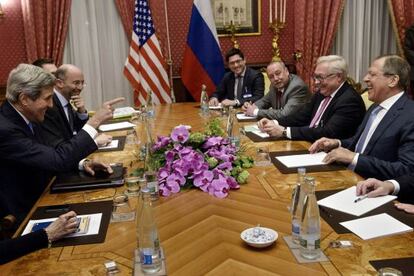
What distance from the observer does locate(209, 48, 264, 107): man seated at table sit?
4.92 m

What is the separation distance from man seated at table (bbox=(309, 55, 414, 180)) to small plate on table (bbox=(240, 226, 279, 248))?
991 millimetres

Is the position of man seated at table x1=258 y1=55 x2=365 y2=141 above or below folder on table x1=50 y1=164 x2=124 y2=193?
above

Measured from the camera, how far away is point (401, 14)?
548cm

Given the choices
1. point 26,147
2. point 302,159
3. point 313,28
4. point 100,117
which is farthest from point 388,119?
point 313,28

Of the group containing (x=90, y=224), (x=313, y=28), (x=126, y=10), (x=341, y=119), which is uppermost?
(x=126, y=10)

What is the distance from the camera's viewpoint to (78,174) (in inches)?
92.7

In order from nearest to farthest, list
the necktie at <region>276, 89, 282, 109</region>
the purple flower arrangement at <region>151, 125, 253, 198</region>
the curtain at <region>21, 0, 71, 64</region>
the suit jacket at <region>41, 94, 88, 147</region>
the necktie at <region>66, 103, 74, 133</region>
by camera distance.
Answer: the purple flower arrangement at <region>151, 125, 253, 198</region> → the suit jacket at <region>41, 94, 88, 147</region> → the necktie at <region>66, 103, 74, 133</region> → the necktie at <region>276, 89, 282, 109</region> → the curtain at <region>21, 0, 71, 64</region>

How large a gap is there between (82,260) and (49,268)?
10cm

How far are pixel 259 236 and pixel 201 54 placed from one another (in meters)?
4.13

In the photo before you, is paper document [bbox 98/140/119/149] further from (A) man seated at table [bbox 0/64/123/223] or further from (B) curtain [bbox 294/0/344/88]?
(B) curtain [bbox 294/0/344/88]

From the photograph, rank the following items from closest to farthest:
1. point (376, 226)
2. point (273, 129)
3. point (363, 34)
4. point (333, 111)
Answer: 1. point (376, 226)
2. point (273, 129)
3. point (333, 111)
4. point (363, 34)

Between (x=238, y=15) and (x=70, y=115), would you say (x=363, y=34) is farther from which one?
(x=70, y=115)

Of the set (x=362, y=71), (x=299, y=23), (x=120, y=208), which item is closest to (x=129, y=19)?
(x=299, y=23)

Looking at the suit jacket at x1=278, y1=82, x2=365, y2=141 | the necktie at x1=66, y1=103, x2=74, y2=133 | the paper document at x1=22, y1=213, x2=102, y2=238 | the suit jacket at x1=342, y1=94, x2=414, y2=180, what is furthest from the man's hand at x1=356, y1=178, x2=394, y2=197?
the necktie at x1=66, y1=103, x2=74, y2=133
